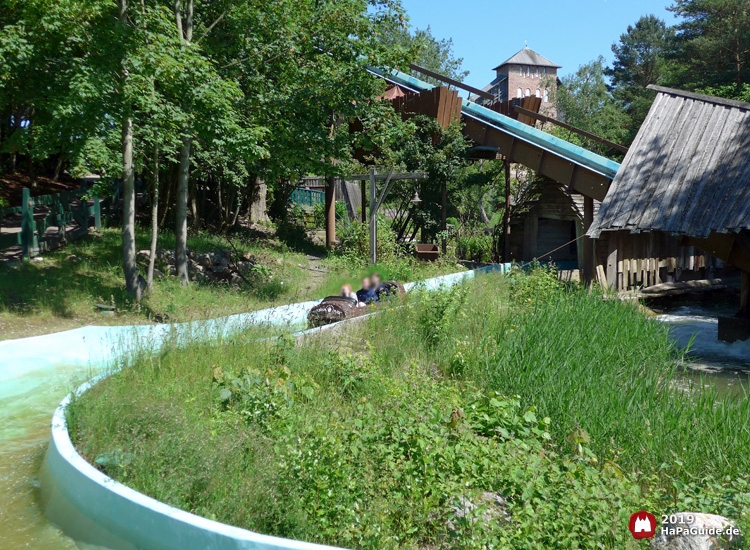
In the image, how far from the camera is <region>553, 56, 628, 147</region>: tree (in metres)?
42.3

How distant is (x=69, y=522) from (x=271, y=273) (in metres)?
12.2

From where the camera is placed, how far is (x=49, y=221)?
1673 centimetres

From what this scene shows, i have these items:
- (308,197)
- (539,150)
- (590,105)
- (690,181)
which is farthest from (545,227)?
(590,105)

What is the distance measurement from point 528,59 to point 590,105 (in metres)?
48.6

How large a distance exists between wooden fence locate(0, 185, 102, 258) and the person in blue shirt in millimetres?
6053

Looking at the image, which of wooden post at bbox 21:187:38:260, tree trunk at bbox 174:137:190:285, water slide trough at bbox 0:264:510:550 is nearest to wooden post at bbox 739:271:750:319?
water slide trough at bbox 0:264:510:550

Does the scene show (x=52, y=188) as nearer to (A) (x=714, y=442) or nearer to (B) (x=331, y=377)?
(B) (x=331, y=377)

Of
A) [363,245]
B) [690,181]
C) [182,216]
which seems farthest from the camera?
→ [363,245]

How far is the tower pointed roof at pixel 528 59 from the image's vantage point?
90875mm

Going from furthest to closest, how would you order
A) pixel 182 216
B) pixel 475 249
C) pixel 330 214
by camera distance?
1. pixel 475 249
2. pixel 330 214
3. pixel 182 216

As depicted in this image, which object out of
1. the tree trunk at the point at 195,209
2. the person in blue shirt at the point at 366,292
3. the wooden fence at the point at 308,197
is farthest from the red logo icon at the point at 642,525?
the wooden fence at the point at 308,197

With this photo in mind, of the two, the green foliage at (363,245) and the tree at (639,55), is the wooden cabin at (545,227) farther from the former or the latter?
the tree at (639,55)

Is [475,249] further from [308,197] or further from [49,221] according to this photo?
[49,221]

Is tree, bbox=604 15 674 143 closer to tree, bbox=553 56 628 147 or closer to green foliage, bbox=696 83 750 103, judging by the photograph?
tree, bbox=553 56 628 147
